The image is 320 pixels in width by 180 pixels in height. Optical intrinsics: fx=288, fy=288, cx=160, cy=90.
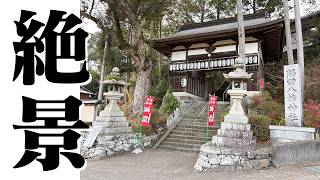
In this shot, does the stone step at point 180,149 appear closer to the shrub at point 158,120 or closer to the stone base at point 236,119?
the shrub at point 158,120

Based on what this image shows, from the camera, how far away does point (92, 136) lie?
12.0 meters

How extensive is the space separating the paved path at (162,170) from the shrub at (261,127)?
7.28 feet

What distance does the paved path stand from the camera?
26.2 feet

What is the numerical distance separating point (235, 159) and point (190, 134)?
16.8 feet

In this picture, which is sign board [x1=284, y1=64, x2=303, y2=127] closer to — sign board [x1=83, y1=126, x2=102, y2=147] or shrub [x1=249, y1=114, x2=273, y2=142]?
shrub [x1=249, y1=114, x2=273, y2=142]

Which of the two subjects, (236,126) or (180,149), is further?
(180,149)

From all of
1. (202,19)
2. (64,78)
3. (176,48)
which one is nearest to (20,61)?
(64,78)

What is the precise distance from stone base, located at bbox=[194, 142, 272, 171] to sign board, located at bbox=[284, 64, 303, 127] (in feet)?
4.79

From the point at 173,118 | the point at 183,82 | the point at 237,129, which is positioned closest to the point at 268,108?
the point at 237,129

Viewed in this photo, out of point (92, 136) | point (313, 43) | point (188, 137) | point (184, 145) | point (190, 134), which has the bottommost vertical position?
point (184, 145)

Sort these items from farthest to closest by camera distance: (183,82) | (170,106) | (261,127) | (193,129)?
(183,82), (170,106), (193,129), (261,127)

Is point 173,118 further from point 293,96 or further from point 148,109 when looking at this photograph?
point 293,96

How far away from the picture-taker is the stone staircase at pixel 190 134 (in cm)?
1289

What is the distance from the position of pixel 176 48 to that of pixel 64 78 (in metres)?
17.9
